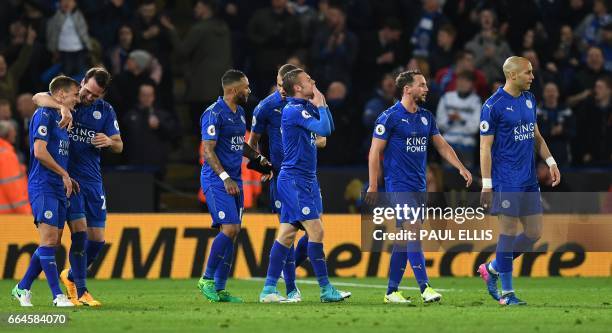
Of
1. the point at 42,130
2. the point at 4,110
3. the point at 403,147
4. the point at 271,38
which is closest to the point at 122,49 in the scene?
the point at 271,38

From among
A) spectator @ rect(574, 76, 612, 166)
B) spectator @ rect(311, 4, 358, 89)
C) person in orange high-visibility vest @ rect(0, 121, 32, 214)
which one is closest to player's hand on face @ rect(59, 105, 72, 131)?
person in orange high-visibility vest @ rect(0, 121, 32, 214)

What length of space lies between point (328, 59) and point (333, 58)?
0.08 metres

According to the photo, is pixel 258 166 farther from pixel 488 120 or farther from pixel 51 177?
pixel 488 120

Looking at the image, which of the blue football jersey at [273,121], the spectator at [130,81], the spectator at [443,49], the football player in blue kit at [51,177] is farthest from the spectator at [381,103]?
the football player in blue kit at [51,177]

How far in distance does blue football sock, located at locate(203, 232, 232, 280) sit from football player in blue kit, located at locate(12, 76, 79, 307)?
1.57 m

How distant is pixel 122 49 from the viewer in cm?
2206

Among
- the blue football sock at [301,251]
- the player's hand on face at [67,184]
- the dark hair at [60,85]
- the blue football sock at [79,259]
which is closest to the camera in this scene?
the player's hand on face at [67,184]

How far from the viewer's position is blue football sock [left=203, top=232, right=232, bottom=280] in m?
14.5

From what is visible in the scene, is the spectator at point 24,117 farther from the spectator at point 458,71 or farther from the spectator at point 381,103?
the spectator at point 458,71

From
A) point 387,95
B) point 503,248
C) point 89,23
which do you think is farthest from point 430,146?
point 503,248

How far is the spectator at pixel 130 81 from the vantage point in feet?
70.9

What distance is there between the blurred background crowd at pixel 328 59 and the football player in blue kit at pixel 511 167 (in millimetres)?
7213

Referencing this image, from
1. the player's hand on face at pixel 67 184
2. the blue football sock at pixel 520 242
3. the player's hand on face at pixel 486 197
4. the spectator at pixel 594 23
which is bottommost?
the blue football sock at pixel 520 242

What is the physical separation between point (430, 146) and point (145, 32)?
16.3ft
